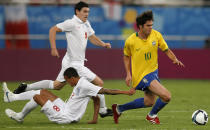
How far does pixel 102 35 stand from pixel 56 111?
44.7 ft

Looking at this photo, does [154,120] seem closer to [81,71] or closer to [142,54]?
[142,54]

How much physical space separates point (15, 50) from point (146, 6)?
20.7ft

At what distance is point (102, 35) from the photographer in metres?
23.5

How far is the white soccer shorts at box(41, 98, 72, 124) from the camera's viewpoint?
9.98 metres

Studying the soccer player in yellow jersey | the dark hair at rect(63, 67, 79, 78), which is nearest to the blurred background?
the soccer player in yellow jersey

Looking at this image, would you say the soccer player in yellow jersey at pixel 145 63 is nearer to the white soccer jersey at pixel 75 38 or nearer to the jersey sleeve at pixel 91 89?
the jersey sleeve at pixel 91 89

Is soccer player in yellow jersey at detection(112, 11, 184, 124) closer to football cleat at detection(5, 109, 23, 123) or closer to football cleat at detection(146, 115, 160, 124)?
football cleat at detection(146, 115, 160, 124)

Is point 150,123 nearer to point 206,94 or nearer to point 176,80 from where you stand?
point 206,94

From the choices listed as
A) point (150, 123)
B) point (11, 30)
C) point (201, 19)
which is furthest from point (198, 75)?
point (150, 123)

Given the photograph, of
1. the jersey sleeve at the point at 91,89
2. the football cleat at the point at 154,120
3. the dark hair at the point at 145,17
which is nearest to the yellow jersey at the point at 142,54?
the dark hair at the point at 145,17

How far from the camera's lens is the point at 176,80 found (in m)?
23.2

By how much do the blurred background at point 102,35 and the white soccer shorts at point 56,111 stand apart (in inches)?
443

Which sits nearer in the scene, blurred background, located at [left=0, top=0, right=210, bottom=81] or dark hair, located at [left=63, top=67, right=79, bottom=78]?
dark hair, located at [left=63, top=67, right=79, bottom=78]

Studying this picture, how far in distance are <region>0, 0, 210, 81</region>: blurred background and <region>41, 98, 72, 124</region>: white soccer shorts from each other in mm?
11258
